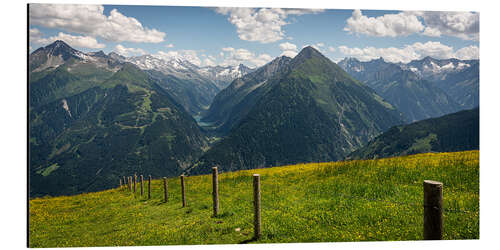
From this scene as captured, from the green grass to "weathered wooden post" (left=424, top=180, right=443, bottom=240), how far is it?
11.3 ft

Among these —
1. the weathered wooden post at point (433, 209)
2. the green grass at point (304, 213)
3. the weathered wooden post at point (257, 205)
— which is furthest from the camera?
the green grass at point (304, 213)

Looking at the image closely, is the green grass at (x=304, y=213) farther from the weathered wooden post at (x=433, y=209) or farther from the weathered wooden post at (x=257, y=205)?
the weathered wooden post at (x=433, y=209)

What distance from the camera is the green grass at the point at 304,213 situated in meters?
11.3

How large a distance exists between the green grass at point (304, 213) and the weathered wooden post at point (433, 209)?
136 inches

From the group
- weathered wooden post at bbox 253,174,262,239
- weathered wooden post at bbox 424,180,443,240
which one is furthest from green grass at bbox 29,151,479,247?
weathered wooden post at bbox 424,180,443,240

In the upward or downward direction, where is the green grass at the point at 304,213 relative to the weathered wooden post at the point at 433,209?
downward

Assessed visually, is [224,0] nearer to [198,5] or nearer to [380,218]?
[198,5]

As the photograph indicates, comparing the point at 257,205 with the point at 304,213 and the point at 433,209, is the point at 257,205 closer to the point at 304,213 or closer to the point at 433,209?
the point at 304,213

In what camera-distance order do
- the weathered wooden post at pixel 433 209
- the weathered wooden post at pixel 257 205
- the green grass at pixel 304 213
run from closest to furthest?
the weathered wooden post at pixel 433 209, the weathered wooden post at pixel 257 205, the green grass at pixel 304 213

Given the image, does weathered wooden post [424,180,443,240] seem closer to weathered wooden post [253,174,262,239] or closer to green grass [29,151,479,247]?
green grass [29,151,479,247]

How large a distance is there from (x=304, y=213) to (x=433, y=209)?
22.3ft

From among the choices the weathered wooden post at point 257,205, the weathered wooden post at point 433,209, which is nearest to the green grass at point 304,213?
the weathered wooden post at point 257,205

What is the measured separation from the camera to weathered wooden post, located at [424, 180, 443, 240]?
678 centimetres

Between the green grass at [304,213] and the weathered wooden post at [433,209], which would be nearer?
the weathered wooden post at [433,209]
